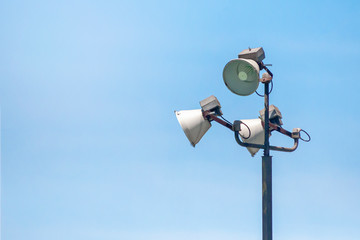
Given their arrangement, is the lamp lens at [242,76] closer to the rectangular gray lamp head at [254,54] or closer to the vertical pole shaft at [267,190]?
the rectangular gray lamp head at [254,54]

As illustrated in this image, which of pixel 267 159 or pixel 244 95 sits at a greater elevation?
pixel 244 95

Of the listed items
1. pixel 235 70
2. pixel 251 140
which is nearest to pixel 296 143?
pixel 251 140

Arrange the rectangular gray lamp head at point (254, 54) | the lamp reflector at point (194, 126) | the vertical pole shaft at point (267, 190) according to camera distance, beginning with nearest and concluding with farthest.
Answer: the vertical pole shaft at point (267, 190)
the rectangular gray lamp head at point (254, 54)
the lamp reflector at point (194, 126)

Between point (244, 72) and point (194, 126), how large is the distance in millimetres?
1382

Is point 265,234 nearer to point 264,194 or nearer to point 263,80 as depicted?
point 264,194

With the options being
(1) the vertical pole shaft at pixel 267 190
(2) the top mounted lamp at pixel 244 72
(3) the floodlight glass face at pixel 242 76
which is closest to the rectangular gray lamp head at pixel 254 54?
(2) the top mounted lamp at pixel 244 72

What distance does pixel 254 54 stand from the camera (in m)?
14.8

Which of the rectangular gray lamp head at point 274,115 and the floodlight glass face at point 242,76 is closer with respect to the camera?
the floodlight glass face at point 242,76

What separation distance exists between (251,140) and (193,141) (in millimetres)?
1286

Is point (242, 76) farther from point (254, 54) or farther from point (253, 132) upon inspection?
point (253, 132)

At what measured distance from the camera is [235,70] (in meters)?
15.1

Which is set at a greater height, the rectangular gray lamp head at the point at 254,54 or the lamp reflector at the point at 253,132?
the rectangular gray lamp head at the point at 254,54

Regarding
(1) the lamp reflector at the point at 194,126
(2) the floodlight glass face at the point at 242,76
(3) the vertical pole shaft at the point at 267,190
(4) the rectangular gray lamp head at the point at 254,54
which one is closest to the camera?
(3) the vertical pole shaft at the point at 267,190

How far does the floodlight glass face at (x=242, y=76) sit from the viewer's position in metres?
14.7
